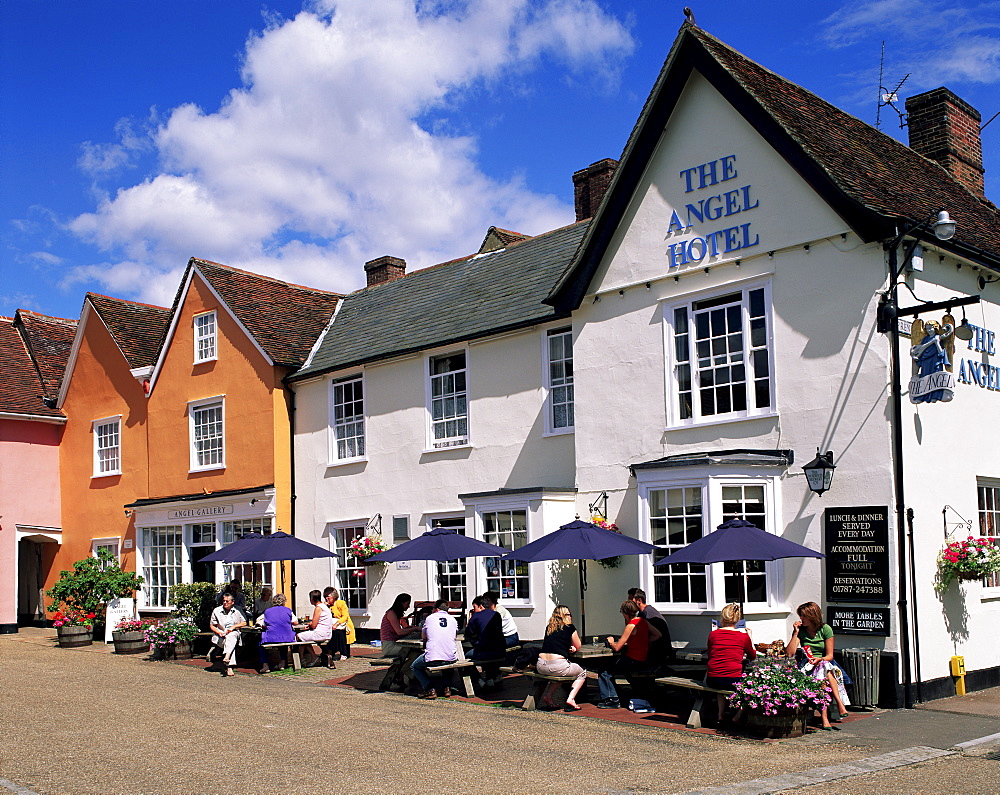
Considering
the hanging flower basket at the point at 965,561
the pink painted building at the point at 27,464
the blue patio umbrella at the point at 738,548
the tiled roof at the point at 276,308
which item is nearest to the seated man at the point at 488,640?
the blue patio umbrella at the point at 738,548

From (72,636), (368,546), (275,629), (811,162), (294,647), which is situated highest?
(811,162)

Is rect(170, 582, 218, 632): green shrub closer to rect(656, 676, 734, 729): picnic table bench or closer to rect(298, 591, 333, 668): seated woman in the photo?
rect(298, 591, 333, 668): seated woman

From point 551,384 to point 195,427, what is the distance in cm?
1127

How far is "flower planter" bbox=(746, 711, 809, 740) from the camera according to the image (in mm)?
11344

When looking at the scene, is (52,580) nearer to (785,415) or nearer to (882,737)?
(785,415)

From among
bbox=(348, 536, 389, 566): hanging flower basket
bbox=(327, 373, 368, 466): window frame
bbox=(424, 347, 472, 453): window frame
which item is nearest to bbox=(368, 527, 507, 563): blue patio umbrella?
bbox=(424, 347, 472, 453): window frame

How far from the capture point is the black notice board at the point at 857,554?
1359 centimetres

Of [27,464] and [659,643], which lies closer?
[659,643]

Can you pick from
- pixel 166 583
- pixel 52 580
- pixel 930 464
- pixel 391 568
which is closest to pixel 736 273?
pixel 930 464

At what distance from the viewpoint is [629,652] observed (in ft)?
44.2

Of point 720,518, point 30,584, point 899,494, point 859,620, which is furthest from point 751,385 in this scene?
point 30,584

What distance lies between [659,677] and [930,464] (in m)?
4.69

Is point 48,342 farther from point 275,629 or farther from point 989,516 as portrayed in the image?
point 989,516

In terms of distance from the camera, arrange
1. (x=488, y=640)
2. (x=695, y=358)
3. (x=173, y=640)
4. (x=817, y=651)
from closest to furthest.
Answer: (x=817, y=651) < (x=488, y=640) < (x=695, y=358) < (x=173, y=640)
